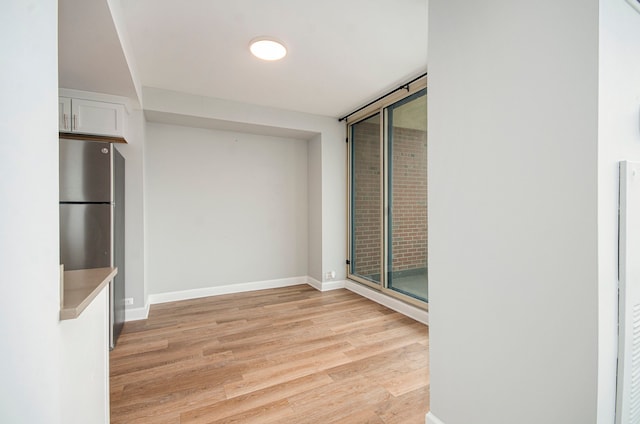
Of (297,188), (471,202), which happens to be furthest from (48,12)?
(297,188)

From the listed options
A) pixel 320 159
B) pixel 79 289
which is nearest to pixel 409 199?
pixel 320 159

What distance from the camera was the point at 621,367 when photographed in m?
1.06

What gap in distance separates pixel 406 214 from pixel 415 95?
4.59ft

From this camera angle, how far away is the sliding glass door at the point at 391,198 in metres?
3.30

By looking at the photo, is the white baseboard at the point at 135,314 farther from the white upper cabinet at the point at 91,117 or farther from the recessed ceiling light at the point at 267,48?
the recessed ceiling light at the point at 267,48

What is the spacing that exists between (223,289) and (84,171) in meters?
2.38

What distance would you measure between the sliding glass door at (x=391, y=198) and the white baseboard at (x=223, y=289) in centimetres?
106

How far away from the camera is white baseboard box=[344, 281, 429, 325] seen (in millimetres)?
3158

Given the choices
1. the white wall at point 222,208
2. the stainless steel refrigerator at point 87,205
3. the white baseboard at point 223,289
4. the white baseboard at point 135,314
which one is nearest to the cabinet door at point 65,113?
the stainless steel refrigerator at point 87,205

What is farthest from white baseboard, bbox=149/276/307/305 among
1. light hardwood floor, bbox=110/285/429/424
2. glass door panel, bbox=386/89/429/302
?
glass door panel, bbox=386/89/429/302

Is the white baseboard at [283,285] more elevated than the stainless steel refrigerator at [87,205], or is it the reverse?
the stainless steel refrigerator at [87,205]

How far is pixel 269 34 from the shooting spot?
236cm

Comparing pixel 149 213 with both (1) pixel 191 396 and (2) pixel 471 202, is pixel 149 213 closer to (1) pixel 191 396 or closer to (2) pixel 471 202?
(1) pixel 191 396

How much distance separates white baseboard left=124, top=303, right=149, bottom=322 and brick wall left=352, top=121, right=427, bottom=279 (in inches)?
113
